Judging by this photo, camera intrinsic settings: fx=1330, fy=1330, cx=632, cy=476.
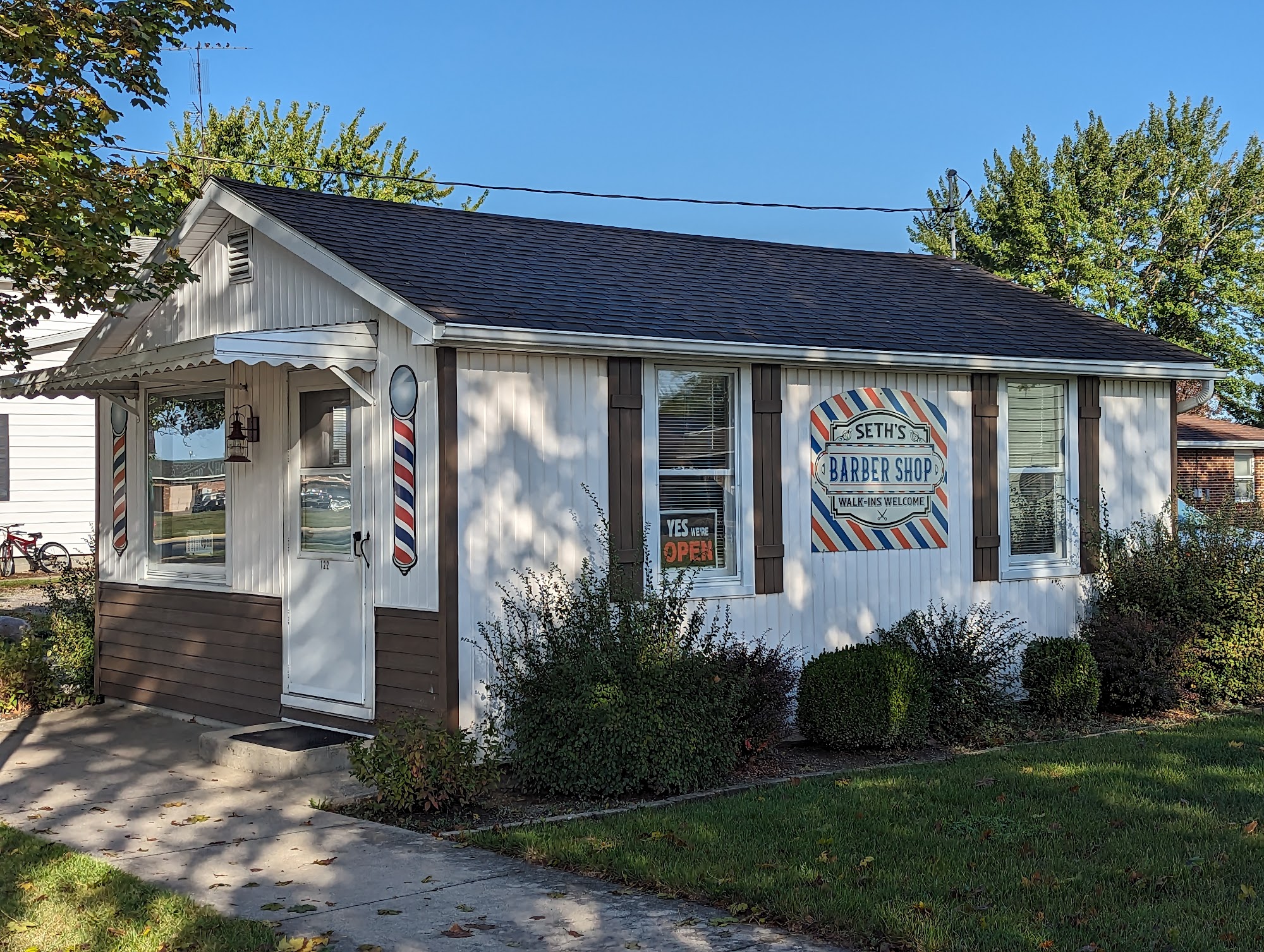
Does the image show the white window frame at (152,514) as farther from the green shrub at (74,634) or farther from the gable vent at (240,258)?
the green shrub at (74,634)

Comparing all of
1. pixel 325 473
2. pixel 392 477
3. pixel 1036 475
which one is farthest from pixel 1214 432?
pixel 392 477

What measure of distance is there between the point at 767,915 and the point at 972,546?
6516 millimetres

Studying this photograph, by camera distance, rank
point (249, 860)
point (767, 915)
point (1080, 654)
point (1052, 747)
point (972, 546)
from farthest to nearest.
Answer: point (972, 546) → point (1080, 654) → point (1052, 747) → point (249, 860) → point (767, 915)

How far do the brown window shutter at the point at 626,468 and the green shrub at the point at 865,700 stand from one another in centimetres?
152

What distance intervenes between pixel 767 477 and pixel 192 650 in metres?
5.01

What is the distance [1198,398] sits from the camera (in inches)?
518

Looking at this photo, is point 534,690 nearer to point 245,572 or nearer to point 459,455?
point 459,455

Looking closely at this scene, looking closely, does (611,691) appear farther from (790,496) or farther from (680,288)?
(680,288)

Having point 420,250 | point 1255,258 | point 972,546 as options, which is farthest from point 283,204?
point 1255,258

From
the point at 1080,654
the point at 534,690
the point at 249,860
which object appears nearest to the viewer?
the point at 249,860

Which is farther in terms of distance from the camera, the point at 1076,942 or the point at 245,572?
the point at 245,572

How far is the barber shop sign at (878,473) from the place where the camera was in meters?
10.8

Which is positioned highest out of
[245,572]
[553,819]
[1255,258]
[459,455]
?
[1255,258]

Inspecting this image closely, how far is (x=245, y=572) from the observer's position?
10.6 metres
